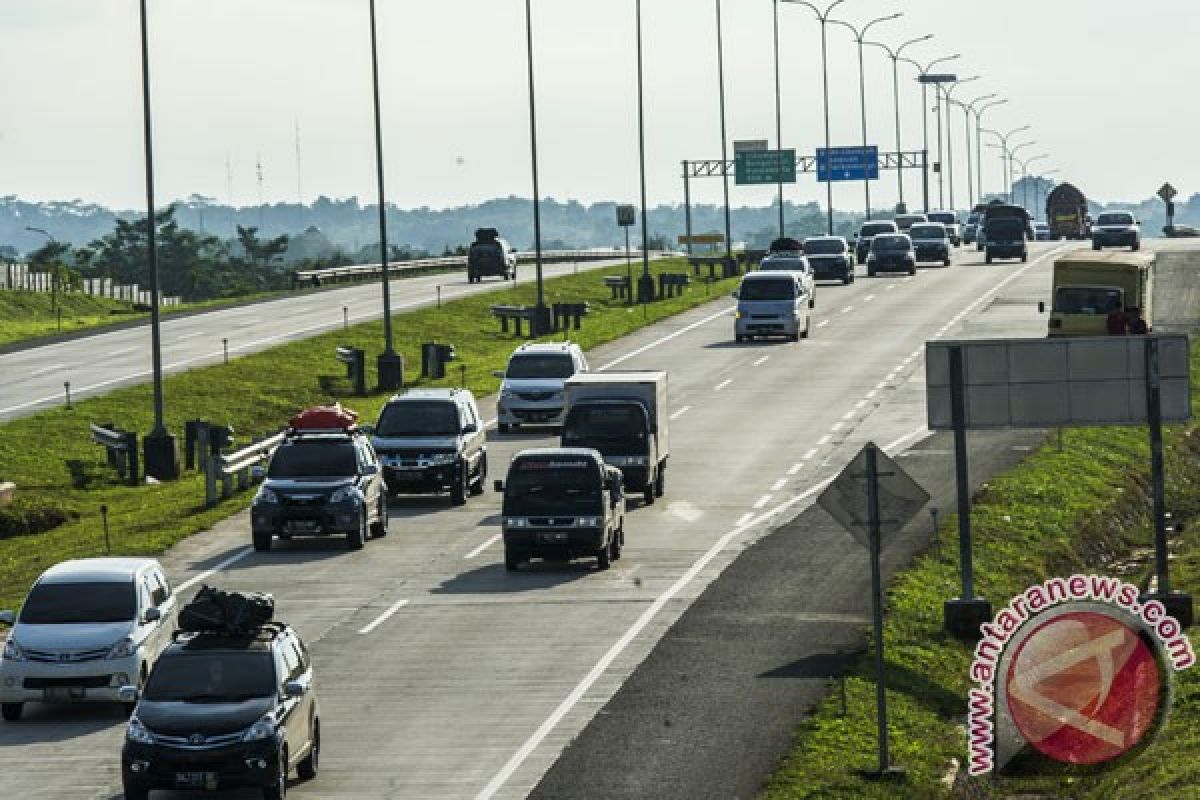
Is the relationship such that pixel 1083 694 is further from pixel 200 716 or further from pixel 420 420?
pixel 420 420

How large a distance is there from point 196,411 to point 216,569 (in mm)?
27932

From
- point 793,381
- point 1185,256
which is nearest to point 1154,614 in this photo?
point 793,381

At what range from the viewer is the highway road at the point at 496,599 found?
92.1 feet

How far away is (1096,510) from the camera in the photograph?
52.4 m

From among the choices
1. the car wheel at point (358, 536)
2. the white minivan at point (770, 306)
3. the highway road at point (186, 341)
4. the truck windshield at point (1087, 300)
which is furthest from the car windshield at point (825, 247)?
the car wheel at point (358, 536)

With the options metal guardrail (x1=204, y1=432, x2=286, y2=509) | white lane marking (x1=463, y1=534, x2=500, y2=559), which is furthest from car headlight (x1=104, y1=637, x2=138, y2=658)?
metal guardrail (x1=204, y1=432, x2=286, y2=509)

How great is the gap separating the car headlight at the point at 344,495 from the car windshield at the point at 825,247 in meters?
67.6

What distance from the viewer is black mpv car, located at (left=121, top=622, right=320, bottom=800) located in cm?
2466

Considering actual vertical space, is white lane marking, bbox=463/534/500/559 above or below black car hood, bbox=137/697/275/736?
below

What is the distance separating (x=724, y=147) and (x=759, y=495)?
71.6 m

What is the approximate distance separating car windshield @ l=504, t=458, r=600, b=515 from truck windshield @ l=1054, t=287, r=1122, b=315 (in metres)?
28.0

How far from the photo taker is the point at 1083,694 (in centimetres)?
2845

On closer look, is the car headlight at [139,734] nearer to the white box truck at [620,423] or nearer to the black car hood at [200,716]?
the black car hood at [200,716]

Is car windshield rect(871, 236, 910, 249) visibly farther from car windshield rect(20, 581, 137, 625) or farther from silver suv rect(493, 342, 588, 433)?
car windshield rect(20, 581, 137, 625)
